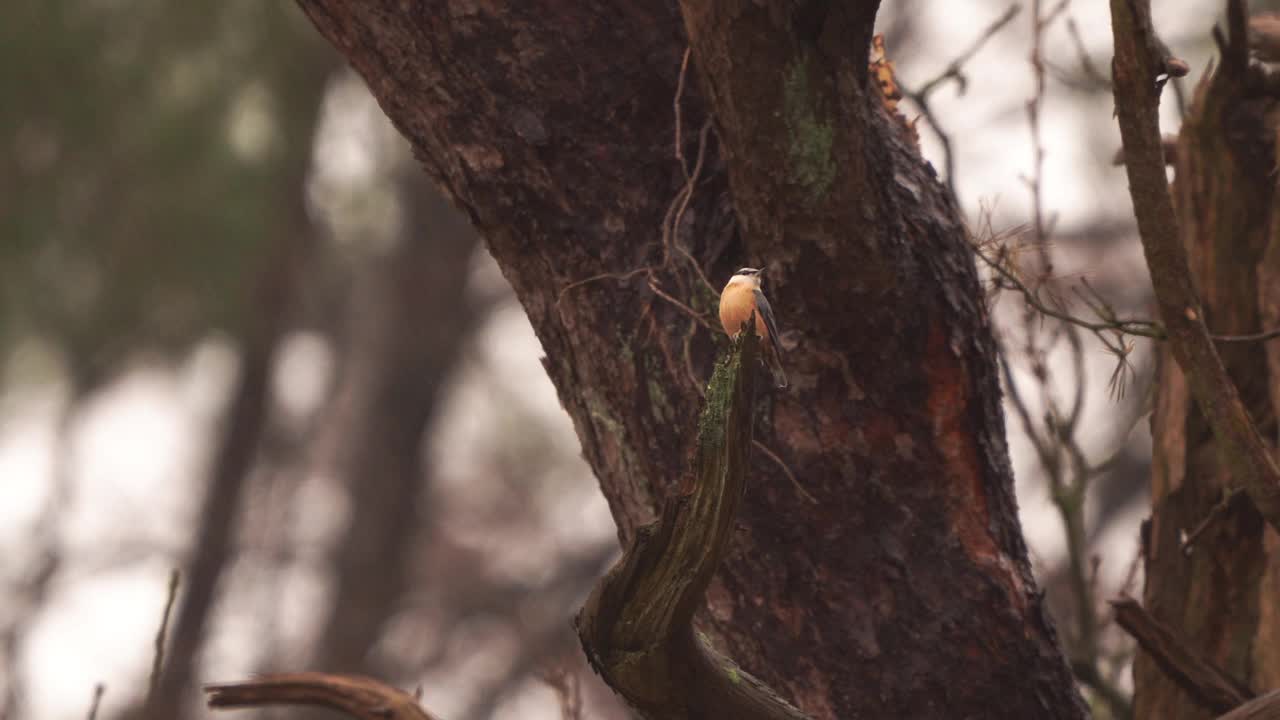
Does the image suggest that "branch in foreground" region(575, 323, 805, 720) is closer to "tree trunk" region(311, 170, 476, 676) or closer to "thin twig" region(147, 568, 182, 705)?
"thin twig" region(147, 568, 182, 705)

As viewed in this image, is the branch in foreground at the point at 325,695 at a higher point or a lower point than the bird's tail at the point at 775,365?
lower

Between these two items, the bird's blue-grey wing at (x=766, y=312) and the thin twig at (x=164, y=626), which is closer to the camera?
the bird's blue-grey wing at (x=766, y=312)

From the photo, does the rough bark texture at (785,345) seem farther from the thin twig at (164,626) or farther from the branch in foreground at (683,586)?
the thin twig at (164,626)

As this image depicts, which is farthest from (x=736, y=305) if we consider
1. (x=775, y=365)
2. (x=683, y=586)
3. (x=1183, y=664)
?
(x=1183, y=664)

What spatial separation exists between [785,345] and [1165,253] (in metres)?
0.43

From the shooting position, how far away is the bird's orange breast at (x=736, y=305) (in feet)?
4.75

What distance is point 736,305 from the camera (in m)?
1.45

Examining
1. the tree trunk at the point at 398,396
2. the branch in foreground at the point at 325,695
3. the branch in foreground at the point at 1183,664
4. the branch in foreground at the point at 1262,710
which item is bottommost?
the branch in foreground at the point at 1262,710

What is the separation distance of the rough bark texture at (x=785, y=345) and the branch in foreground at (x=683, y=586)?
14.1 inches

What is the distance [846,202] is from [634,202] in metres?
0.28

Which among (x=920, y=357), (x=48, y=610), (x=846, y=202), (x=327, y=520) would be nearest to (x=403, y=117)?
(x=846, y=202)

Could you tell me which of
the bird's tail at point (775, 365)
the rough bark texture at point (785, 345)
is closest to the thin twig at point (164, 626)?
the rough bark texture at point (785, 345)

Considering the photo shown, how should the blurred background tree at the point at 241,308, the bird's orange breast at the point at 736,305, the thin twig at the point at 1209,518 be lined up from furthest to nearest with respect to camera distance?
the blurred background tree at the point at 241,308 → the thin twig at the point at 1209,518 → the bird's orange breast at the point at 736,305

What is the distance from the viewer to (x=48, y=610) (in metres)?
7.59
